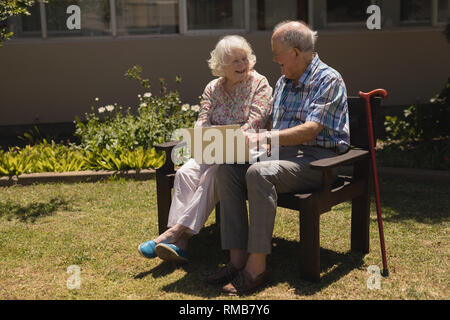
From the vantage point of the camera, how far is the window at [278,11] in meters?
8.30

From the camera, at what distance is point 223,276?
3.30 meters

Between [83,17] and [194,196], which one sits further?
[83,17]

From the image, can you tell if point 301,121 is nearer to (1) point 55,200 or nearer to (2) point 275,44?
(2) point 275,44

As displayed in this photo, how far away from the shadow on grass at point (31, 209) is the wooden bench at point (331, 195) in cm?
144

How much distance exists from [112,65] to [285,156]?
199 inches

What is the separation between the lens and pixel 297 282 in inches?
130

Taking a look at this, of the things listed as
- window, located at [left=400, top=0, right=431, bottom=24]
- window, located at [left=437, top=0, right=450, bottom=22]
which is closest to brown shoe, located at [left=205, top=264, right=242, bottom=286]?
window, located at [left=400, top=0, right=431, bottom=24]

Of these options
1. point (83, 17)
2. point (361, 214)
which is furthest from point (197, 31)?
point (361, 214)

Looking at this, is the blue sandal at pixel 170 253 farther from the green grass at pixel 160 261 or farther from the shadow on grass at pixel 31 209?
the shadow on grass at pixel 31 209

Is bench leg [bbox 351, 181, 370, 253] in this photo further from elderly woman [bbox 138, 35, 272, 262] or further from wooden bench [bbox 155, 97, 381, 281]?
elderly woman [bbox 138, 35, 272, 262]

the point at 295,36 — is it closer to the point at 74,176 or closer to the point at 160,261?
the point at 160,261

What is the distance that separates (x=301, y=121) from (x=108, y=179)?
2918mm

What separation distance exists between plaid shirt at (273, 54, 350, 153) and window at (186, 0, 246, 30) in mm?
4815
